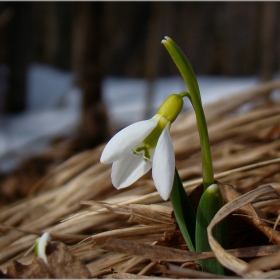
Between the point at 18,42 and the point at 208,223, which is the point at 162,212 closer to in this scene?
the point at 208,223

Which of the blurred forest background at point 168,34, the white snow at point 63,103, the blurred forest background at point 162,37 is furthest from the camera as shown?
the blurred forest background at point 168,34

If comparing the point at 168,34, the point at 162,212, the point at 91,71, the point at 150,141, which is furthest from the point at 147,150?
the point at 168,34

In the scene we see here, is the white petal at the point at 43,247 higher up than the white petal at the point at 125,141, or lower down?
lower down

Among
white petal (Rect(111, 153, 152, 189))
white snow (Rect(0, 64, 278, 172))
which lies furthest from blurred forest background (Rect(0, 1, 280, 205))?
white petal (Rect(111, 153, 152, 189))

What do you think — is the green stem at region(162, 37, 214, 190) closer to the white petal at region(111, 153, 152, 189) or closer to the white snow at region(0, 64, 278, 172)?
the white petal at region(111, 153, 152, 189)

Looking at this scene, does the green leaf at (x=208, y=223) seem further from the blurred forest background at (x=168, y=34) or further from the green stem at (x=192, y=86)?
the blurred forest background at (x=168, y=34)

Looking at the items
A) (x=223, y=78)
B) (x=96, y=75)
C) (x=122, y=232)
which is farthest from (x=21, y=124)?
(x=122, y=232)

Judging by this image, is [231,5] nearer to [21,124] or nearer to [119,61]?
[119,61]

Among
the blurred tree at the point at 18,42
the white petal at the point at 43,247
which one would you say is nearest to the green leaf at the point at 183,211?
the white petal at the point at 43,247
